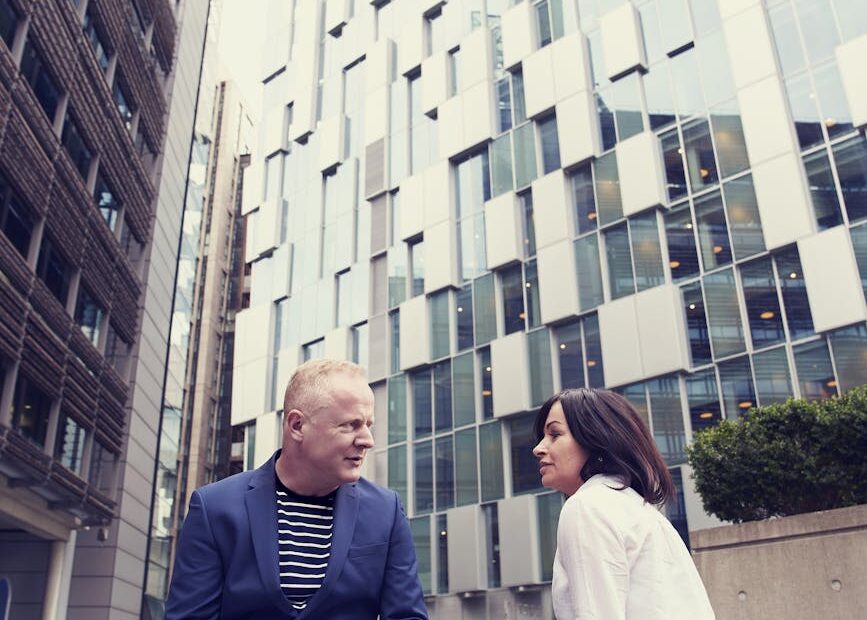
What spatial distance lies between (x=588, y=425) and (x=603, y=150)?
2292 cm

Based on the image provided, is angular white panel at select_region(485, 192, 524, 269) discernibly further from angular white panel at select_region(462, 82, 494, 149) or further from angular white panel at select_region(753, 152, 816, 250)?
angular white panel at select_region(753, 152, 816, 250)

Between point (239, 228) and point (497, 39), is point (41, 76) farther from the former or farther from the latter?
point (239, 228)

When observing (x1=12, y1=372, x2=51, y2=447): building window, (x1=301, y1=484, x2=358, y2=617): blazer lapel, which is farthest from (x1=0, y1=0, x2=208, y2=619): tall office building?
(x1=301, y1=484, x2=358, y2=617): blazer lapel

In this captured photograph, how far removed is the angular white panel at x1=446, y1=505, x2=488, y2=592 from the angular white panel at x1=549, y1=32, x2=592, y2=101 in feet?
43.5

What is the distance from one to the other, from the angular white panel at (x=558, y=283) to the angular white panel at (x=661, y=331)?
7.92ft

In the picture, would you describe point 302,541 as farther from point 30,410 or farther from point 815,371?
point 815,371

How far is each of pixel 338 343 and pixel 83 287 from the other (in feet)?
39.2

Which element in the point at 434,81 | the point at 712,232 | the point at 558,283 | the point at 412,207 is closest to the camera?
the point at 712,232

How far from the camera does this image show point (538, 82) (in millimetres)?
27625

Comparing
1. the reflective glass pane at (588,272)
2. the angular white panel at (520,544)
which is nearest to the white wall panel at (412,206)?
the reflective glass pane at (588,272)

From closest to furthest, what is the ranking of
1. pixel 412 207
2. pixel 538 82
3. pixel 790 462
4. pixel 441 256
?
pixel 790 462, pixel 538 82, pixel 441 256, pixel 412 207

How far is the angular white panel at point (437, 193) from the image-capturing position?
30000 millimetres

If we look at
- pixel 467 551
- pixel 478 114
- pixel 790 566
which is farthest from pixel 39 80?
pixel 790 566

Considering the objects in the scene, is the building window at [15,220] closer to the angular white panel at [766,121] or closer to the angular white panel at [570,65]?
the angular white panel at [570,65]
